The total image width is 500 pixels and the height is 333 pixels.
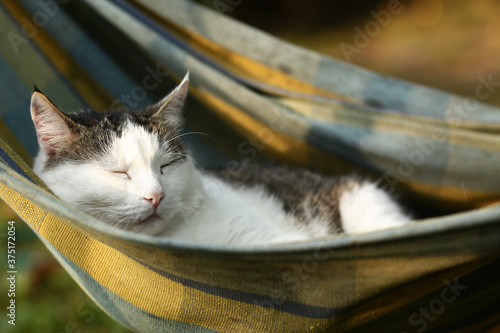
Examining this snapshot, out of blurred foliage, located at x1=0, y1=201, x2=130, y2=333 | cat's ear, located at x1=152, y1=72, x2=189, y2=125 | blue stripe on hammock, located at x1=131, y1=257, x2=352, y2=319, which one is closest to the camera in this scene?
blue stripe on hammock, located at x1=131, y1=257, x2=352, y2=319

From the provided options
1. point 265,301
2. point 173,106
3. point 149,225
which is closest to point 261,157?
point 173,106

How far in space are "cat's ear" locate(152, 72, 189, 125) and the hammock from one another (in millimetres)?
375

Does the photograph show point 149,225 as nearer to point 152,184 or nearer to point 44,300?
point 152,184

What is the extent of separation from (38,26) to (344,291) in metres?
1.36

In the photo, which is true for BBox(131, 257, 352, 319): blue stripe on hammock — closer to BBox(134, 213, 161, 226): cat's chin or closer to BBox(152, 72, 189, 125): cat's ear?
BBox(134, 213, 161, 226): cat's chin

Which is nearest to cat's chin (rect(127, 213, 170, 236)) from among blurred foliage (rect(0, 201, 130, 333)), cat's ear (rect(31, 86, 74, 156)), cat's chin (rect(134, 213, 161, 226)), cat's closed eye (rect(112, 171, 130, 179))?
cat's chin (rect(134, 213, 161, 226))

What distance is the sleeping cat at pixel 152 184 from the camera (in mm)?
1014

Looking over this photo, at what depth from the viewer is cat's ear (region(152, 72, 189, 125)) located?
1226mm

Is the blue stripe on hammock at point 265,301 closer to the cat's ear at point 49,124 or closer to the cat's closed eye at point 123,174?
the cat's closed eye at point 123,174

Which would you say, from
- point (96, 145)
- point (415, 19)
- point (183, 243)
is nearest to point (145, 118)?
point (96, 145)

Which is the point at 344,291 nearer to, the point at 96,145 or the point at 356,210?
the point at 96,145

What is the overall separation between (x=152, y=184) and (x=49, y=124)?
29cm

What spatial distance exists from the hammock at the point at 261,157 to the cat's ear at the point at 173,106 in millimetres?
375

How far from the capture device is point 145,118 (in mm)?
1193
